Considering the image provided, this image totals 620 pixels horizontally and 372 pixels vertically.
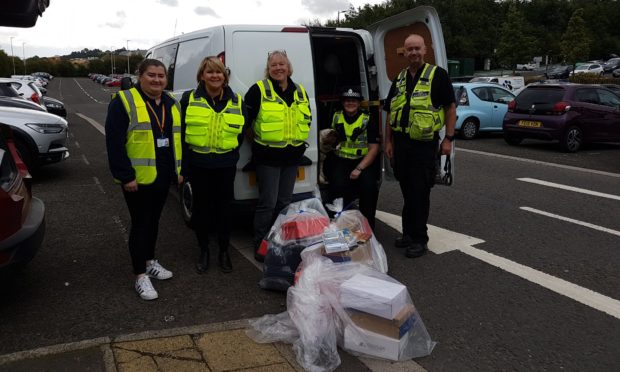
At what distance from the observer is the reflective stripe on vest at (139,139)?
3.66 m

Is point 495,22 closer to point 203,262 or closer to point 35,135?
point 35,135

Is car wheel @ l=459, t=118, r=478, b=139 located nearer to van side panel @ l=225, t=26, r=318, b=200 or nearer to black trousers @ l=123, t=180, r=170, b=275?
van side panel @ l=225, t=26, r=318, b=200

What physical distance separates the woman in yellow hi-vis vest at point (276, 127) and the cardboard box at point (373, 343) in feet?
5.46

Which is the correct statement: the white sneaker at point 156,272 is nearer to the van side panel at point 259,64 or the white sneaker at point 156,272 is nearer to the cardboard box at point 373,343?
the van side panel at point 259,64

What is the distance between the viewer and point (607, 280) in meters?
4.35

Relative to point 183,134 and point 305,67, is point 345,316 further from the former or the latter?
point 305,67

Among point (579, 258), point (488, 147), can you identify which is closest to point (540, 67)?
point (488, 147)

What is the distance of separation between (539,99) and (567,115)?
0.76 meters

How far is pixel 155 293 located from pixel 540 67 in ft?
245

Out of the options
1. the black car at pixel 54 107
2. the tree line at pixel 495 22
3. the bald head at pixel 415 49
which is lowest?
the bald head at pixel 415 49

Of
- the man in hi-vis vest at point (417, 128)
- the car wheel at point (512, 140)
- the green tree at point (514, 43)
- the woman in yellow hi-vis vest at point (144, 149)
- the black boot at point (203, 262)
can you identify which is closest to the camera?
the woman in yellow hi-vis vest at point (144, 149)

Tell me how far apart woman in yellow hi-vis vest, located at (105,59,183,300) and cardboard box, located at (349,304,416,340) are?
5.32 ft

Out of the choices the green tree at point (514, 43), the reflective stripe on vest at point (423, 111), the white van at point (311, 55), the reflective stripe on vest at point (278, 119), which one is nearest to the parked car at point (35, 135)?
the white van at point (311, 55)

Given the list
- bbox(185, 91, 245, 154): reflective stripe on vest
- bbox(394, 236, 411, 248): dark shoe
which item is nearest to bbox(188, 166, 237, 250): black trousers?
bbox(185, 91, 245, 154): reflective stripe on vest
